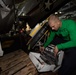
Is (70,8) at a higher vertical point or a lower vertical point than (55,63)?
higher

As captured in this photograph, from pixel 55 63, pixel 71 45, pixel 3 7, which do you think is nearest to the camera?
pixel 71 45

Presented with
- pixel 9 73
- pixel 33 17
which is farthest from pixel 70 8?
pixel 9 73

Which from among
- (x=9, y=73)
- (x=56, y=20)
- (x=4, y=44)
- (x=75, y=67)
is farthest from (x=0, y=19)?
(x=75, y=67)

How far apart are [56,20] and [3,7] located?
1167 mm

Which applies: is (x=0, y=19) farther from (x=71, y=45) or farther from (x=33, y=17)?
(x=71, y=45)

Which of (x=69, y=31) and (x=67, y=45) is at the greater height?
(x=69, y=31)

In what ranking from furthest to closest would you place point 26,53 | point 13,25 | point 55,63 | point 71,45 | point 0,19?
point 13,25 → point 26,53 → point 0,19 → point 55,63 → point 71,45

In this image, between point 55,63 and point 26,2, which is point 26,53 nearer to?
point 55,63

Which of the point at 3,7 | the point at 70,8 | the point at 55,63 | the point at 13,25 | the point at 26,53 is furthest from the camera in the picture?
the point at 70,8

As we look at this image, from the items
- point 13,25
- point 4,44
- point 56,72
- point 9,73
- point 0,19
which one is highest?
point 0,19

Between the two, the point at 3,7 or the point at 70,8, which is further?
the point at 70,8

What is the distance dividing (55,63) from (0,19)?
141 cm

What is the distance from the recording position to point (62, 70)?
167cm

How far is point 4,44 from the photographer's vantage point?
Answer: 2617 mm
